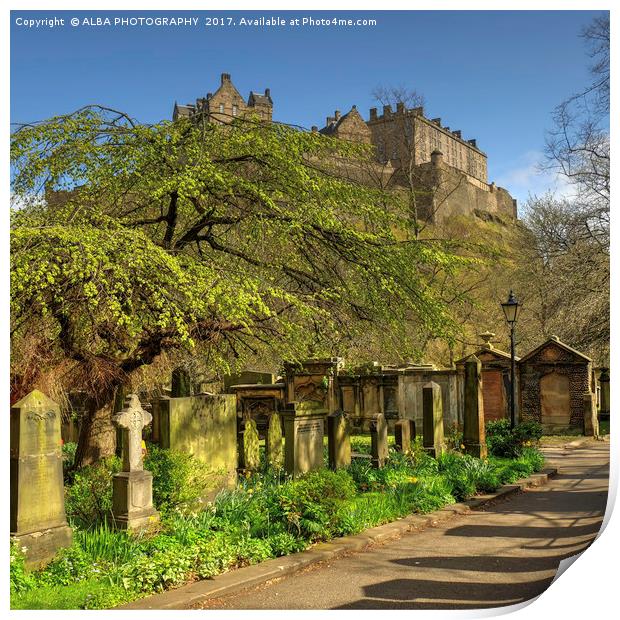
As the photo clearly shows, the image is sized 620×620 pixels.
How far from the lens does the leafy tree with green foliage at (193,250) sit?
8.42 metres

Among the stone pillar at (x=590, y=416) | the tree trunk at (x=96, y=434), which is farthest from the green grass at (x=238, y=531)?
the stone pillar at (x=590, y=416)

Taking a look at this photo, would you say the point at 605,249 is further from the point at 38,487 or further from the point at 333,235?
the point at 38,487

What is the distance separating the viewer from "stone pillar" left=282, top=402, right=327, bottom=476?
9.55 meters

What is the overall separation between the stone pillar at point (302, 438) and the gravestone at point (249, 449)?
1.06m

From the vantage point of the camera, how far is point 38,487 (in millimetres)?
5859

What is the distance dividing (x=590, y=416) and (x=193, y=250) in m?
13.3

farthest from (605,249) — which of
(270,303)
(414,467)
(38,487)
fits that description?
(38,487)

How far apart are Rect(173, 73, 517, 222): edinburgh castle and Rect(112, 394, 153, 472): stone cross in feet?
62.7

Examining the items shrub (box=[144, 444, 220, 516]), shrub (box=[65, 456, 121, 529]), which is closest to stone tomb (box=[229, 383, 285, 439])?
shrub (box=[65, 456, 121, 529])

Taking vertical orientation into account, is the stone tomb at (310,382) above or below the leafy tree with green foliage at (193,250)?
below

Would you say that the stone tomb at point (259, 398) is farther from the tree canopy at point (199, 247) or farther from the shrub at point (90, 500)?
the shrub at point (90, 500)

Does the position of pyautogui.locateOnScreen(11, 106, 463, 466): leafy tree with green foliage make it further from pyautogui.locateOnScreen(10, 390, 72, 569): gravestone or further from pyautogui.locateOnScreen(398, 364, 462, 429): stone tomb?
pyautogui.locateOnScreen(398, 364, 462, 429): stone tomb

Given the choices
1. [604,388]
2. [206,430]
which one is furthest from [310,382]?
[604,388]

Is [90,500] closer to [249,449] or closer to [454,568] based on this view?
[249,449]
